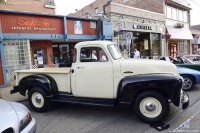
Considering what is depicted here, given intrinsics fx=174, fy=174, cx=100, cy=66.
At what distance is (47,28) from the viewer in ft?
36.4

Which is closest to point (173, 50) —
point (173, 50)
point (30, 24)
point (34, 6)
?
point (173, 50)

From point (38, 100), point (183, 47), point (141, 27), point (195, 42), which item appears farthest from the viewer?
point (195, 42)

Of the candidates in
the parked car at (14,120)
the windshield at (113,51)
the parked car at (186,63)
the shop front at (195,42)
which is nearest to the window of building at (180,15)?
the shop front at (195,42)

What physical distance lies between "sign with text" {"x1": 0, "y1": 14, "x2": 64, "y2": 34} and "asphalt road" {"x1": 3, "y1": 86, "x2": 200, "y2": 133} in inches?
249

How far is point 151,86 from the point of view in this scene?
4.10 metres

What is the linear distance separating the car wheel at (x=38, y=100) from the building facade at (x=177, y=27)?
18.1m

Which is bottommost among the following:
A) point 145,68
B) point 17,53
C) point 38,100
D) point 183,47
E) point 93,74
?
point 38,100

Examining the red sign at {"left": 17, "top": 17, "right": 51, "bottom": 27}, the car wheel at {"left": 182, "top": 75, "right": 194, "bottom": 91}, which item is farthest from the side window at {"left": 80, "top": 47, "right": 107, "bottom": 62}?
the red sign at {"left": 17, "top": 17, "right": 51, "bottom": 27}

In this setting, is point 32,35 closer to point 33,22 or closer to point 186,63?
point 33,22

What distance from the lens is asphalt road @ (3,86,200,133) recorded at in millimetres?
3943

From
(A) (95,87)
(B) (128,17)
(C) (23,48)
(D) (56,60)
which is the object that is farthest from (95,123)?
(B) (128,17)

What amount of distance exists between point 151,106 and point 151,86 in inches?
19.4

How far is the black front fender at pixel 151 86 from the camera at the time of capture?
4.01 metres

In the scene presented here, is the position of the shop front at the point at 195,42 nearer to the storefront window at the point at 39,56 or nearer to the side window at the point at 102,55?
the storefront window at the point at 39,56
